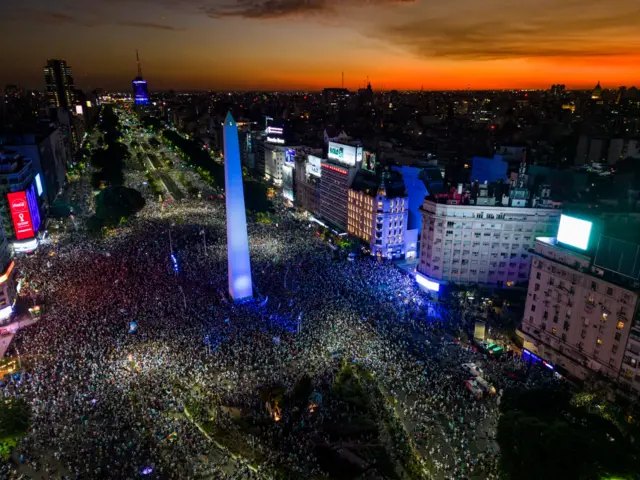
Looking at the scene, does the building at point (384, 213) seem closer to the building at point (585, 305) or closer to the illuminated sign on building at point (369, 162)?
the illuminated sign on building at point (369, 162)

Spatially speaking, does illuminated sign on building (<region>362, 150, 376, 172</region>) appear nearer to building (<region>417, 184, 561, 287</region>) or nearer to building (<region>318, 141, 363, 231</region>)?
building (<region>318, 141, 363, 231</region>)

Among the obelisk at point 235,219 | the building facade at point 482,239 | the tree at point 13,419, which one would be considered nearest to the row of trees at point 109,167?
the obelisk at point 235,219

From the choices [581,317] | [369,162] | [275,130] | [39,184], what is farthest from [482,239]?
[39,184]

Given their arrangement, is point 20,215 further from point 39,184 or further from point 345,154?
point 345,154

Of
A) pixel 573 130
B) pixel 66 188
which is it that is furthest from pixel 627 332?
pixel 573 130

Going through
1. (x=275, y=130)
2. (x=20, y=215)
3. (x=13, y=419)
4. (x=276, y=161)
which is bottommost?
(x=13, y=419)

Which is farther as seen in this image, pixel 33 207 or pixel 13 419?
pixel 33 207

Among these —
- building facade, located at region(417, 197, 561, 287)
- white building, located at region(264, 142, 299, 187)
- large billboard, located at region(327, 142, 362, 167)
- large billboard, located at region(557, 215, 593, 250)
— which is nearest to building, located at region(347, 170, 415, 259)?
large billboard, located at region(327, 142, 362, 167)

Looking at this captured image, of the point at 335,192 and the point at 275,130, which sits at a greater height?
the point at 275,130
